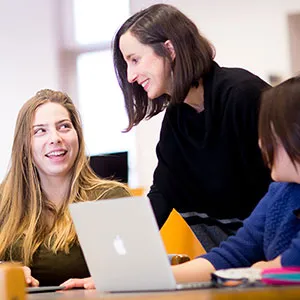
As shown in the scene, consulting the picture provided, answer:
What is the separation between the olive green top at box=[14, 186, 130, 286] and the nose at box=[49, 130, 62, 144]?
381 millimetres

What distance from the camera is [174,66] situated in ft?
7.04

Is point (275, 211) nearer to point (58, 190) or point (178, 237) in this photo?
point (58, 190)

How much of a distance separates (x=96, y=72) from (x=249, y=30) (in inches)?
50.1

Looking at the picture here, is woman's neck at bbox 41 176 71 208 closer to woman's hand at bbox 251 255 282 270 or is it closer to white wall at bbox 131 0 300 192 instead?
woman's hand at bbox 251 255 282 270

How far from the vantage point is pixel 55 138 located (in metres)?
2.48

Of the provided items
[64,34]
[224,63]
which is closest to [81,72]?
[64,34]

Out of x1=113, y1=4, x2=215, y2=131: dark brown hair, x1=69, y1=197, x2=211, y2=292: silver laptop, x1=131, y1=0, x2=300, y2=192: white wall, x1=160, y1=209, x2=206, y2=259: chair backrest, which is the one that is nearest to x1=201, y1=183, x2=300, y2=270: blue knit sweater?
x1=69, y1=197, x2=211, y2=292: silver laptop

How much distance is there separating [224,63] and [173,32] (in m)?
2.30

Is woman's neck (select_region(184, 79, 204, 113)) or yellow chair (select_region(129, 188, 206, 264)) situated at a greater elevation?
woman's neck (select_region(184, 79, 204, 113))

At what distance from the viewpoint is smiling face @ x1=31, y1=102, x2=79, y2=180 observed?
248 cm

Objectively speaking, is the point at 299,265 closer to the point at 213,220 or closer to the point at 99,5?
the point at 213,220

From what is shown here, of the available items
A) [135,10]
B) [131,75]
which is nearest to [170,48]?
[131,75]

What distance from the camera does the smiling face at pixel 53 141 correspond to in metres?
2.48

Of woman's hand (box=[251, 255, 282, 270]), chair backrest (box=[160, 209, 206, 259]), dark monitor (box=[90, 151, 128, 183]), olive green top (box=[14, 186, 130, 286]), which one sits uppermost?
woman's hand (box=[251, 255, 282, 270])
